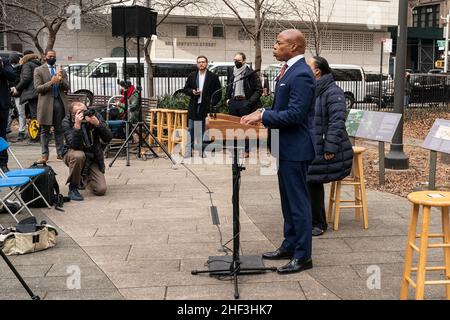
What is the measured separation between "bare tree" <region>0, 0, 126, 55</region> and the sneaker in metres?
9.06

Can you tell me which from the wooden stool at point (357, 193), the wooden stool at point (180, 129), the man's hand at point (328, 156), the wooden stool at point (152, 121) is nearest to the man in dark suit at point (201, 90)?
the wooden stool at point (180, 129)

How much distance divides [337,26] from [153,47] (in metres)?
12.8

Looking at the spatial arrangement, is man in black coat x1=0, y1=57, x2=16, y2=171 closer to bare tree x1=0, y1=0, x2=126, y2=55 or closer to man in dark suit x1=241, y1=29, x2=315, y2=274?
man in dark suit x1=241, y1=29, x2=315, y2=274

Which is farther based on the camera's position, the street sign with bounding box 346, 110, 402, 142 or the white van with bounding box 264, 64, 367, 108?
the white van with bounding box 264, 64, 367, 108

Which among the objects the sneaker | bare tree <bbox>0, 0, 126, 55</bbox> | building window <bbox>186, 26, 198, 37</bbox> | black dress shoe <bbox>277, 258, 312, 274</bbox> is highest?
building window <bbox>186, 26, 198, 37</bbox>

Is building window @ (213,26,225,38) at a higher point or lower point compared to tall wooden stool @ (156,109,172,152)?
higher

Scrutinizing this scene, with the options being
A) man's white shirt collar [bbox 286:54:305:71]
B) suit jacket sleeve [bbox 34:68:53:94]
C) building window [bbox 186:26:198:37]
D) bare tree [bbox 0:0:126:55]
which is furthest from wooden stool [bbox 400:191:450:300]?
building window [bbox 186:26:198:37]

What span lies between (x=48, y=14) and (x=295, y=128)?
18.4 m

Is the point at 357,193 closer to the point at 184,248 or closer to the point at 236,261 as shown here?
the point at 184,248

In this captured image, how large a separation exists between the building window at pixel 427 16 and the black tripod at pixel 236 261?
56.6m

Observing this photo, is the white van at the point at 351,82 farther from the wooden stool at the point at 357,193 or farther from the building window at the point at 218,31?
the wooden stool at the point at 357,193

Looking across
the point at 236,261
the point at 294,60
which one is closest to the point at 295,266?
the point at 236,261

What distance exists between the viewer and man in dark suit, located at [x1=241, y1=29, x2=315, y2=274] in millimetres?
4531
